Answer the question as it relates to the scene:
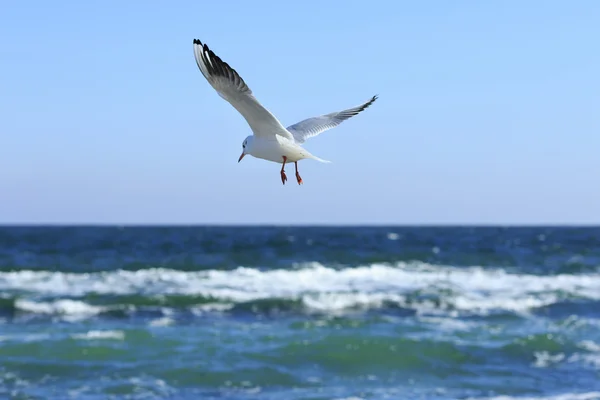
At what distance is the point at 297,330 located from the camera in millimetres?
12414

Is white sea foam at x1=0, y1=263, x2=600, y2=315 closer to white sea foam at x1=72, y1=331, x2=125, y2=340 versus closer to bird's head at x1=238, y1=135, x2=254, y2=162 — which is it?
white sea foam at x1=72, y1=331, x2=125, y2=340

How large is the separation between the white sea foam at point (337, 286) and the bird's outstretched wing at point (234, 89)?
912 cm

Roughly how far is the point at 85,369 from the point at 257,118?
5295 millimetres

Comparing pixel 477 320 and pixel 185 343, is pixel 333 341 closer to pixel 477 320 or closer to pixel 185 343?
pixel 185 343

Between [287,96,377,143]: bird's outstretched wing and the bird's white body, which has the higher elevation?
[287,96,377,143]: bird's outstretched wing

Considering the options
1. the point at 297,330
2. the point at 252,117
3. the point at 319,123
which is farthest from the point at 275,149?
the point at 297,330

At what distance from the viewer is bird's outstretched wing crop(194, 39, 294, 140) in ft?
17.7

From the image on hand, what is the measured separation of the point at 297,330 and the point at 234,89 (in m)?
7.35

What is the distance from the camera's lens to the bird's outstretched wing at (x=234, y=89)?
540 centimetres

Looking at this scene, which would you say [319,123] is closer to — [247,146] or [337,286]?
[247,146]

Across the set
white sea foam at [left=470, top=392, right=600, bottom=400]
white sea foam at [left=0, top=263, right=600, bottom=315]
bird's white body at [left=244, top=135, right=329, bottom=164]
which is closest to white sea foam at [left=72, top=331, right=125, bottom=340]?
white sea foam at [left=0, top=263, right=600, bottom=315]

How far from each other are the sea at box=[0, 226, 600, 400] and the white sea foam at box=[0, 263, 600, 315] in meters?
0.04

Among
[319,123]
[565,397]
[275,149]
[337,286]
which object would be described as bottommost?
[565,397]

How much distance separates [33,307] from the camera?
1461 centimetres
